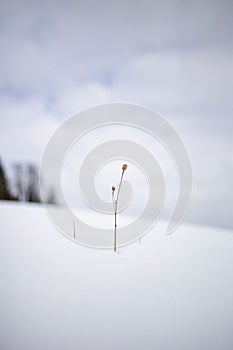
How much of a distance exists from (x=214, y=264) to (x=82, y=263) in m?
1.16

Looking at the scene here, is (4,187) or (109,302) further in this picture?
(4,187)

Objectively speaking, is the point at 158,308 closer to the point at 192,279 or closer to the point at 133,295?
the point at 133,295

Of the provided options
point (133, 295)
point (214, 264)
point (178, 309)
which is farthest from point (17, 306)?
point (214, 264)

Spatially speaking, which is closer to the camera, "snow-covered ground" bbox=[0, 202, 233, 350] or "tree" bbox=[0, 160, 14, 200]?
"snow-covered ground" bbox=[0, 202, 233, 350]

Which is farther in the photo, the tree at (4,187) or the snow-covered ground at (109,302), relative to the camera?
the tree at (4,187)

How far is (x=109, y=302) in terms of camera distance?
1.17 meters

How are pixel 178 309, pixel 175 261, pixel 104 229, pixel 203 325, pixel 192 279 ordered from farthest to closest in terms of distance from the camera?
pixel 104 229 → pixel 175 261 → pixel 192 279 → pixel 178 309 → pixel 203 325

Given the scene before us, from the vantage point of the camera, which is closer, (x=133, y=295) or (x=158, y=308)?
(x=158, y=308)

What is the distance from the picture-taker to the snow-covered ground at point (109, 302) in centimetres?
92

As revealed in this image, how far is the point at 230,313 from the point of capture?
120 centimetres

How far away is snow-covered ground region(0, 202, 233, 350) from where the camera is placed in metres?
0.92

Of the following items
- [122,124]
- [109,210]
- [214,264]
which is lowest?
[214,264]

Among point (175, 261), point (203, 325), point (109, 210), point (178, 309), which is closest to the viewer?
point (203, 325)

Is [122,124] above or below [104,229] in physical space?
above
